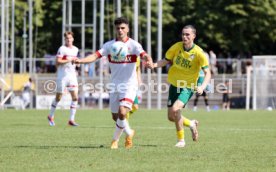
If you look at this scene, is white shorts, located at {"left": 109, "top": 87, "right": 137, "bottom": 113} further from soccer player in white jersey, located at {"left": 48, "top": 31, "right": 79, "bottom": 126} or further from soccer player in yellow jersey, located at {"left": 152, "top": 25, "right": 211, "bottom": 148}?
soccer player in white jersey, located at {"left": 48, "top": 31, "right": 79, "bottom": 126}

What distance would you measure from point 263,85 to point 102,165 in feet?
97.9

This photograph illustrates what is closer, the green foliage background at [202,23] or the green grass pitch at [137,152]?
the green grass pitch at [137,152]

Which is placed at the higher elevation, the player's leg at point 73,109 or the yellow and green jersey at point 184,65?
the yellow and green jersey at point 184,65

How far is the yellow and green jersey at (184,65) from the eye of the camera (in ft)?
51.2

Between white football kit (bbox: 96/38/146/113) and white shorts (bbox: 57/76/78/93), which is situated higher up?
white football kit (bbox: 96/38/146/113)

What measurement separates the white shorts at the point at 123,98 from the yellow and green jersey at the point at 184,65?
3.36ft

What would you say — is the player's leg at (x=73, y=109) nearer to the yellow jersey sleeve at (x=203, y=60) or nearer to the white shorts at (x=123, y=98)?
the white shorts at (x=123, y=98)

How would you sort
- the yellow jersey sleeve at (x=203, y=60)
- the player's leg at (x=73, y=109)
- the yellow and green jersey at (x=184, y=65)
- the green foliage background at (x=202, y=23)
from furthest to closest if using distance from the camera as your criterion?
the green foliage background at (x=202, y=23), the player's leg at (x=73, y=109), the yellow and green jersey at (x=184, y=65), the yellow jersey sleeve at (x=203, y=60)

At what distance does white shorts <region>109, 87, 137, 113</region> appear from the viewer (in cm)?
1481

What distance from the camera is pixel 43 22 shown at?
61500 millimetres

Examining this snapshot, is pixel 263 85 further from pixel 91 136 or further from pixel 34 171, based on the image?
pixel 34 171

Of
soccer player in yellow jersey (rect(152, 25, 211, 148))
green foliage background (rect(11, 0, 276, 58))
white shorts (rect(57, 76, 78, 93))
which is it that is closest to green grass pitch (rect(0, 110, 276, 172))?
soccer player in yellow jersey (rect(152, 25, 211, 148))

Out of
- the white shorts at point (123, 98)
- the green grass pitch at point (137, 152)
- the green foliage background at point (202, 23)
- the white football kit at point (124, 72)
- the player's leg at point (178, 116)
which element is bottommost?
the green grass pitch at point (137, 152)

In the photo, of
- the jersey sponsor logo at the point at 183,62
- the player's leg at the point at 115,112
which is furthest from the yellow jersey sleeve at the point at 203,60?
the player's leg at the point at 115,112
